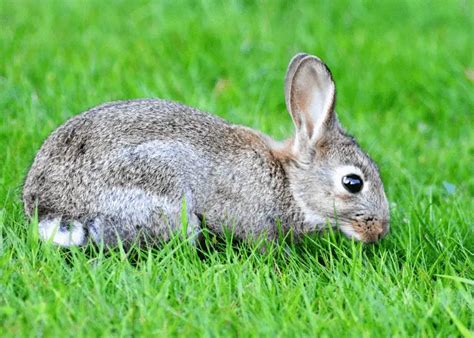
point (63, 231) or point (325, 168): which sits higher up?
point (325, 168)

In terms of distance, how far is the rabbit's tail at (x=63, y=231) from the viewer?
4840mm

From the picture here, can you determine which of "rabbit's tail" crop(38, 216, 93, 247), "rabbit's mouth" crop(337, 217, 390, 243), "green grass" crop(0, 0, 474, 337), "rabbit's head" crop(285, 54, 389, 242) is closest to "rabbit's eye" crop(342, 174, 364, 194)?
"rabbit's head" crop(285, 54, 389, 242)

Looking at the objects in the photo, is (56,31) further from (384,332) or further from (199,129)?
(384,332)

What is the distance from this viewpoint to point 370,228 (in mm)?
5316

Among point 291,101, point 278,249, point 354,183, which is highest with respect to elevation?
point 291,101

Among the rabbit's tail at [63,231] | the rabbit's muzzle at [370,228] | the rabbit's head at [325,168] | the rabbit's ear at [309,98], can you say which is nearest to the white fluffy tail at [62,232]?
the rabbit's tail at [63,231]

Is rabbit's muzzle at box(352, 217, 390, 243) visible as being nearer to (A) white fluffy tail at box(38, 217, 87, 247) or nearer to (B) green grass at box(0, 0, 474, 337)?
(B) green grass at box(0, 0, 474, 337)

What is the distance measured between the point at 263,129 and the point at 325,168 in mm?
1578

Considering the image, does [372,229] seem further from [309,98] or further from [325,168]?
[309,98]

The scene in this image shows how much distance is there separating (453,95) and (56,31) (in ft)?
11.6

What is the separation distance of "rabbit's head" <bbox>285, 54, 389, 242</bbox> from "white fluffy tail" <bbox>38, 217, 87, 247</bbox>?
4.09 ft

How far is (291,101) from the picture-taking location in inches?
216

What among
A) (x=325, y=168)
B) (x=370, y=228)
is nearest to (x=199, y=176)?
(x=325, y=168)

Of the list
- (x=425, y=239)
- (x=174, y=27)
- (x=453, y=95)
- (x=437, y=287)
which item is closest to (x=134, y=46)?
(x=174, y=27)
